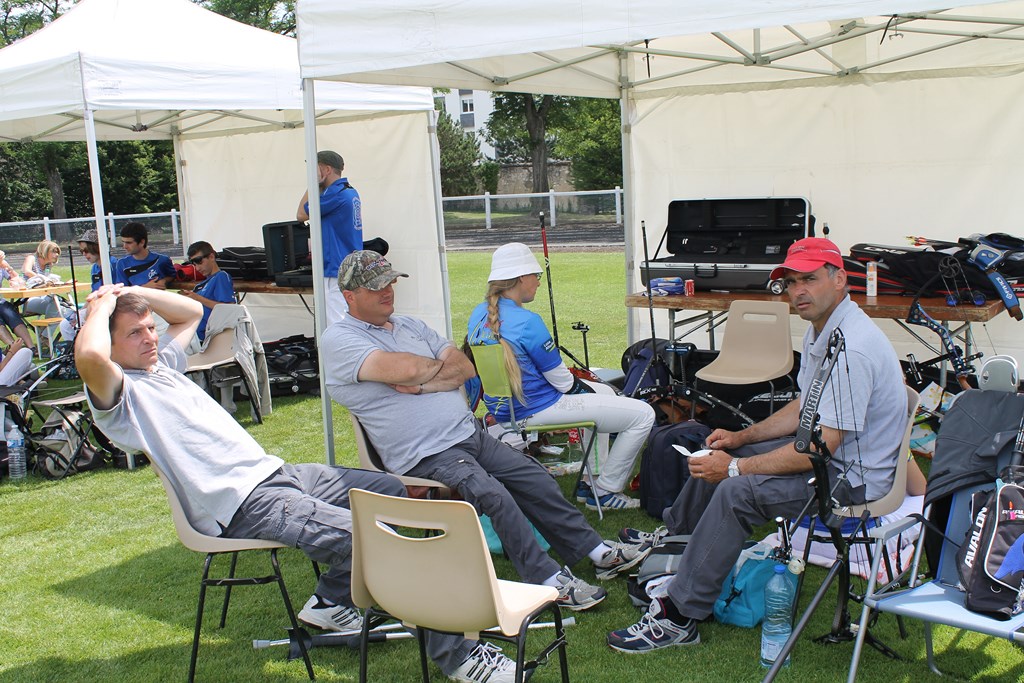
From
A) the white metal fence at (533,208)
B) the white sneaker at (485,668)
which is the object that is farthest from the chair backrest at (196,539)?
the white metal fence at (533,208)

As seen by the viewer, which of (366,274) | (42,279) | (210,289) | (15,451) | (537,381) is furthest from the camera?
(42,279)

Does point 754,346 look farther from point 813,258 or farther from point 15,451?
point 15,451

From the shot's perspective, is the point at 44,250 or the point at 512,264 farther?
the point at 44,250

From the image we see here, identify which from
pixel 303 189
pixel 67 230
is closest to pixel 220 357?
pixel 303 189

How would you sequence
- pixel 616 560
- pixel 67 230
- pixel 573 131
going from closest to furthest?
pixel 616 560, pixel 67 230, pixel 573 131

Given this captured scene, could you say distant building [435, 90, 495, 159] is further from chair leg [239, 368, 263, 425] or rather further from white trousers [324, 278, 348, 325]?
chair leg [239, 368, 263, 425]

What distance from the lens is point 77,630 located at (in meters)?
3.49

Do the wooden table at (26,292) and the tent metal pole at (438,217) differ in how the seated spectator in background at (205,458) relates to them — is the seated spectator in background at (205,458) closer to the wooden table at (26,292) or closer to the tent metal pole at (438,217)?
the tent metal pole at (438,217)

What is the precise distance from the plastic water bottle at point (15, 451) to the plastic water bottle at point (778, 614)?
14.4ft

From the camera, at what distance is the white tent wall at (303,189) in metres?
7.78

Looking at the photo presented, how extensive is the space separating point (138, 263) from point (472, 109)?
1688 inches

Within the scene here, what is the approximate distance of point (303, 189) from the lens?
8836 millimetres

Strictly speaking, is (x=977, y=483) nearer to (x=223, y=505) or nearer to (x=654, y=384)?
(x=223, y=505)

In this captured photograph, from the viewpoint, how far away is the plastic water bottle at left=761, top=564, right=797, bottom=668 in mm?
2971
